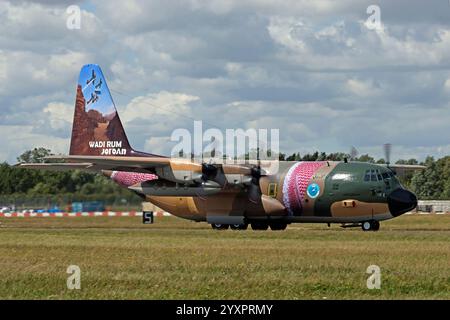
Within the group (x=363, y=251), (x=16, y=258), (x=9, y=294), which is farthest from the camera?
(x=363, y=251)

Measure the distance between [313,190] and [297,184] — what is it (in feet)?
3.36

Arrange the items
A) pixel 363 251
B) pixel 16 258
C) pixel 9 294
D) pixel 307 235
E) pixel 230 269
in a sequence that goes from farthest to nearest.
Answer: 1. pixel 307 235
2. pixel 363 251
3. pixel 16 258
4. pixel 230 269
5. pixel 9 294

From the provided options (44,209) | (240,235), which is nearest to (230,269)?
(240,235)

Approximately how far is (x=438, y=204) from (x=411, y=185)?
42.8m

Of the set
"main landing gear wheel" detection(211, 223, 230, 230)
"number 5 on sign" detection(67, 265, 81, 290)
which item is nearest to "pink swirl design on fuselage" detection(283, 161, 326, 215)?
"main landing gear wheel" detection(211, 223, 230, 230)

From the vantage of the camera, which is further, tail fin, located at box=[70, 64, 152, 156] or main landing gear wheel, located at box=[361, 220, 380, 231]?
tail fin, located at box=[70, 64, 152, 156]

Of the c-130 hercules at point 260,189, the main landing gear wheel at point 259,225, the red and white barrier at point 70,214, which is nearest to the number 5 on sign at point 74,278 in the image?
the c-130 hercules at point 260,189

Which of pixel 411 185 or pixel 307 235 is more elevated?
pixel 411 185

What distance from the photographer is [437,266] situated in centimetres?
2870

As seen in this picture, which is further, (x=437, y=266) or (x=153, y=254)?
(x=153, y=254)

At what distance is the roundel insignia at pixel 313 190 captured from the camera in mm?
51438

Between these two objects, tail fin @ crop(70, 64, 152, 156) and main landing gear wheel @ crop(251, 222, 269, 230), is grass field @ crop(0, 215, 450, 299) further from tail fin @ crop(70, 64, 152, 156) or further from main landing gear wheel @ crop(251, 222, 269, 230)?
tail fin @ crop(70, 64, 152, 156)

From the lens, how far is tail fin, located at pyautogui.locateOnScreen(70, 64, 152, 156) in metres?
61.0
